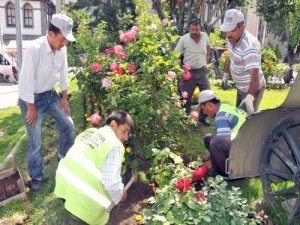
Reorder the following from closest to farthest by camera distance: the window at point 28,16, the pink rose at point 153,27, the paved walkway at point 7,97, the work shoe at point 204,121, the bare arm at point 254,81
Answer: the bare arm at point 254,81 < the pink rose at point 153,27 < the work shoe at point 204,121 < the paved walkway at point 7,97 < the window at point 28,16

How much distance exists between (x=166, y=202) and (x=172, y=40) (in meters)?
2.70

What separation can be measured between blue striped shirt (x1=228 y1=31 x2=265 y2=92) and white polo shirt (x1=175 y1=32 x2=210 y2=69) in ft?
5.01

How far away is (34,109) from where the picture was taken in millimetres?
3982

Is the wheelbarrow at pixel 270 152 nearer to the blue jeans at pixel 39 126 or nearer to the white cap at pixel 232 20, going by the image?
the white cap at pixel 232 20

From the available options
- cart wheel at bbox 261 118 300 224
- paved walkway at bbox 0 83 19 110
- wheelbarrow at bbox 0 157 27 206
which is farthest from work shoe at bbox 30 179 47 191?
paved walkway at bbox 0 83 19 110

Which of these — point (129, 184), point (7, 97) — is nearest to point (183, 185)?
point (129, 184)

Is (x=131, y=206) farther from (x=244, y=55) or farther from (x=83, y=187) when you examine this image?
(x=244, y=55)

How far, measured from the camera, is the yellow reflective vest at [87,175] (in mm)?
2877

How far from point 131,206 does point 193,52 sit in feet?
10.6

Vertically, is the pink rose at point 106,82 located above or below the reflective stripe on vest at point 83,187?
above

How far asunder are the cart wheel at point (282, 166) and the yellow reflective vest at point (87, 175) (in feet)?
4.48

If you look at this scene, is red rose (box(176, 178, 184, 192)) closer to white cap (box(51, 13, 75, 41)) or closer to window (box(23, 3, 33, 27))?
white cap (box(51, 13, 75, 41))

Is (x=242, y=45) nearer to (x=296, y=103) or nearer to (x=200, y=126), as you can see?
(x=296, y=103)

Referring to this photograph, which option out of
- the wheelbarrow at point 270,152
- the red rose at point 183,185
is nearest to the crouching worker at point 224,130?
the wheelbarrow at point 270,152
